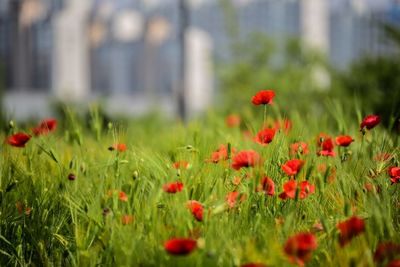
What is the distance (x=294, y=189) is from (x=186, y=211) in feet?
0.78

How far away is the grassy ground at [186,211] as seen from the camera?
1330 mm

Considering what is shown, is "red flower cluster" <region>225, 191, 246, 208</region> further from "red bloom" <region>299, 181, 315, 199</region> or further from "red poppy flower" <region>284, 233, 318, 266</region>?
"red poppy flower" <region>284, 233, 318, 266</region>

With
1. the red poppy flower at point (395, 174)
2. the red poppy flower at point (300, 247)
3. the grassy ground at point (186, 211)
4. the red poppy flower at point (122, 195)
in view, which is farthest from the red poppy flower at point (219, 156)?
the red poppy flower at point (300, 247)

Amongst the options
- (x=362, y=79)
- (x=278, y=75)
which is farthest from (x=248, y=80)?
(x=362, y=79)

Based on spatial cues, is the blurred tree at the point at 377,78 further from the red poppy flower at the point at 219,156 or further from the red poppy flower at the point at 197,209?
the red poppy flower at the point at 197,209

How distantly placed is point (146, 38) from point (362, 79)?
8887mm

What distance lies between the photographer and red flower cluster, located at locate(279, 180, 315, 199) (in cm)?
147

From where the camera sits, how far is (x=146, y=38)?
46.7 feet

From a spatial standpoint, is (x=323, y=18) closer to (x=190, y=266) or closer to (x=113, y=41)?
(x=113, y=41)

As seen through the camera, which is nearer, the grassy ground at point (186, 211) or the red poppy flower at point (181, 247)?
the red poppy flower at point (181, 247)

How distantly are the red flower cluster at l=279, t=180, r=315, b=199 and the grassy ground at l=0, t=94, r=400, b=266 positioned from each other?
0.03 meters

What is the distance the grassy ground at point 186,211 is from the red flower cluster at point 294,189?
32mm

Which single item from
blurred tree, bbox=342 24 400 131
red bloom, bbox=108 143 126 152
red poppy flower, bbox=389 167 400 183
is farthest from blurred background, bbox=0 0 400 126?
red poppy flower, bbox=389 167 400 183

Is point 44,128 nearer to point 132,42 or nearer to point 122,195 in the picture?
point 122,195
